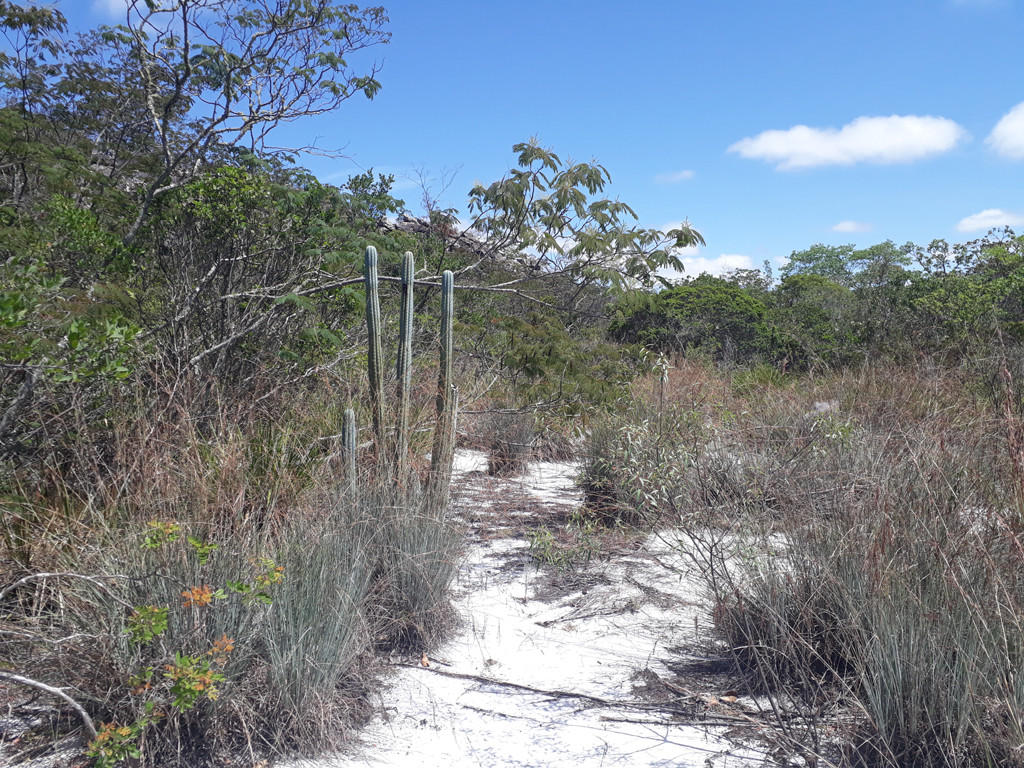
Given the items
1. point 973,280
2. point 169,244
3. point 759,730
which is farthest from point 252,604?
point 973,280

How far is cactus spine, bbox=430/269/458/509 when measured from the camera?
14.0 ft

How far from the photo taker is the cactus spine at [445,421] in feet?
14.0

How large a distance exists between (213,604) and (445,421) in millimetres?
2117

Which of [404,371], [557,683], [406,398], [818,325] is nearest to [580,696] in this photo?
[557,683]

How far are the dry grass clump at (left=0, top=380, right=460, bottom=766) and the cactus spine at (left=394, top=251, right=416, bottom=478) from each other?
44 cm

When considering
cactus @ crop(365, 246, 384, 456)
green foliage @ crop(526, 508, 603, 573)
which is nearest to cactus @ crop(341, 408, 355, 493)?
cactus @ crop(365, 246, 384, 456)

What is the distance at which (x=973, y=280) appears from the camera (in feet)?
41.8

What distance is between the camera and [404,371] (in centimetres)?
466

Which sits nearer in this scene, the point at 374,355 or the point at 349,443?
the point at 349,443

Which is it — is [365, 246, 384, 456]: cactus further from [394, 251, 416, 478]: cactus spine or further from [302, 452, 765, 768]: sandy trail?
[302, 452, 765, 768]: sandy trail

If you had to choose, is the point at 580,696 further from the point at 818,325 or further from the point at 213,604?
the point at 818,325

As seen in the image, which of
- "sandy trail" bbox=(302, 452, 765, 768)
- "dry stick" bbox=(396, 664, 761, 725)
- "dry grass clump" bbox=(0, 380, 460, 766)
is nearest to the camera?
"dry grass clump" bbox=(0, 380, 460, 766)

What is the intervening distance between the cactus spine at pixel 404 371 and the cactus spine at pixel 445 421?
9.4 inches

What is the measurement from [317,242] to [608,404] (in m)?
3.15
